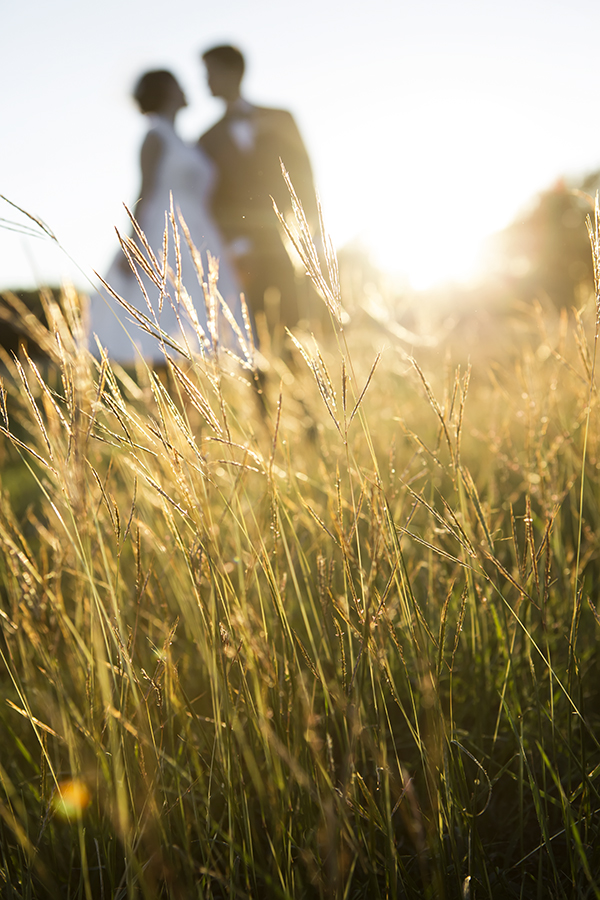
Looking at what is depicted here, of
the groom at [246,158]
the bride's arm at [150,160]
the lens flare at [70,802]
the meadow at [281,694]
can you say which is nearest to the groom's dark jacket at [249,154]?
the groom at [246,158]

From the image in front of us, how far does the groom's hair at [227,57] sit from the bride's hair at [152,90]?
0.91ft

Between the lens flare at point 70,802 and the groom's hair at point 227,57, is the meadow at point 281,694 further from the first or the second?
the groom's hair at point 227,57

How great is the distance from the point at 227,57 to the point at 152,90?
49cm

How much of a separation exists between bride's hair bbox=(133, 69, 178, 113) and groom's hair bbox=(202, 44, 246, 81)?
277mm

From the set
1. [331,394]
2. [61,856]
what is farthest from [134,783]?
[331,394]

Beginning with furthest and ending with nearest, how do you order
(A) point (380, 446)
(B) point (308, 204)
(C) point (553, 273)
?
(C) point (553, 273), (B) point (308, 204), (A) point (380, 446)

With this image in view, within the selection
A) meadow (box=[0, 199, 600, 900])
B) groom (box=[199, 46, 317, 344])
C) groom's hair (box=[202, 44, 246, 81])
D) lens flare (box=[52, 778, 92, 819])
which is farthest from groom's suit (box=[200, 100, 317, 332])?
lens flare (box=[52, 778, 92, 819])

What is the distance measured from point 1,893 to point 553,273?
12.2 m

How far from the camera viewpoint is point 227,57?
→ 3.28 meters

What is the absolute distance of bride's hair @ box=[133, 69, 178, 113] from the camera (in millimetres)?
3283

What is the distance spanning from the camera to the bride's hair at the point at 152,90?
3283 millimetres

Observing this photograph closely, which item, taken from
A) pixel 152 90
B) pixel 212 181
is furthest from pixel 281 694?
pixel 152 90

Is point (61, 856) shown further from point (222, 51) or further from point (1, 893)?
point (222, 51)

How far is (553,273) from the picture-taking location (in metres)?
10.9
